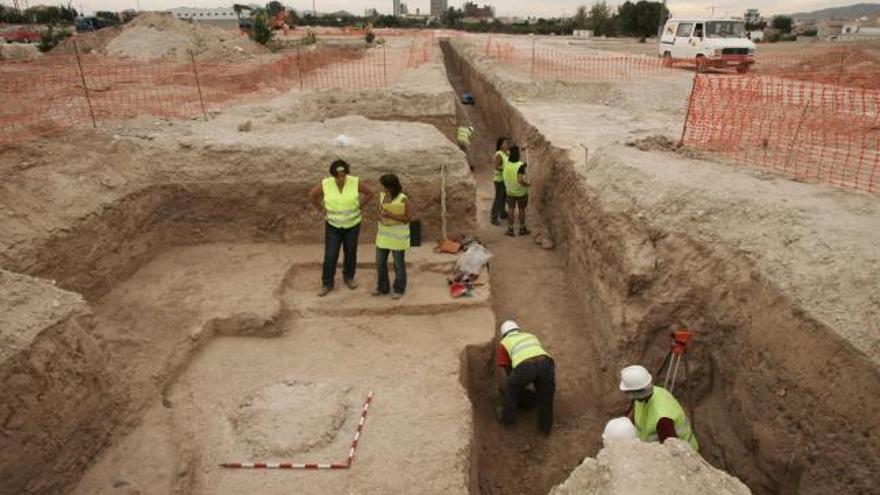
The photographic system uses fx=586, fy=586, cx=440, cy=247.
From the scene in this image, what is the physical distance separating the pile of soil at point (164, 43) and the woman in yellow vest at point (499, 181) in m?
16.3

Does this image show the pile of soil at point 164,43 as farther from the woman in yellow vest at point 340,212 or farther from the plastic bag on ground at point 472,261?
the plastic bag on ground at point 472,261

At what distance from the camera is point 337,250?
6.93 metres

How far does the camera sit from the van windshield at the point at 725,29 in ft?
64.2

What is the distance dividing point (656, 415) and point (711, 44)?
59.7ft

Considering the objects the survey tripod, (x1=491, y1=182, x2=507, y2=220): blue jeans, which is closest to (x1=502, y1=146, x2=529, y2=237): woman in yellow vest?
(x1=491, y1=182, x2=507, y2=220): blue jeans

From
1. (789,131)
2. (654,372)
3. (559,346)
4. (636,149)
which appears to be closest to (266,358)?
(559,346)

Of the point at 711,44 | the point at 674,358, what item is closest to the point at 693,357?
the point at 674,358

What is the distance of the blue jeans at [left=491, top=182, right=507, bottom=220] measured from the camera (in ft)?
35.0

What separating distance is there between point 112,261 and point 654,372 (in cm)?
637

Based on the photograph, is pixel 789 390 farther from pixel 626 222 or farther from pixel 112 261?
pixel 112 261

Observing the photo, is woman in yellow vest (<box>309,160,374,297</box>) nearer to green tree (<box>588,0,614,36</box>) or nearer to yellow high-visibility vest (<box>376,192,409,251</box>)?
yellow high-visibility vest (<box>376,192,409,251</box>)

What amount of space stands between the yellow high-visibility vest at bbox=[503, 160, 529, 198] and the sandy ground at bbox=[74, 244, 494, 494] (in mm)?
2494

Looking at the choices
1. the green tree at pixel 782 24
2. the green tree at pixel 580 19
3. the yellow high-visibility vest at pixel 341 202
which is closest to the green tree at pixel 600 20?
the green tree at pixel 580 19

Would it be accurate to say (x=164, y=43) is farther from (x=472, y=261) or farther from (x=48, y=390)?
(x=48, y=390)
